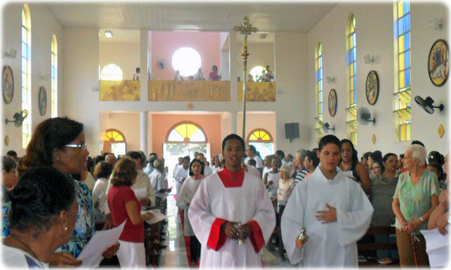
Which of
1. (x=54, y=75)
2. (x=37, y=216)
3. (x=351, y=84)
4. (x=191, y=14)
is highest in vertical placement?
(x=191, y=14)

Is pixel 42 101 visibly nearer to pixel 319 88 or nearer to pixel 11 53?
pixel 11 53

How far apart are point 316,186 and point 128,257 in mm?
2227

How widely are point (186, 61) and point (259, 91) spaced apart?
6361 millimetres

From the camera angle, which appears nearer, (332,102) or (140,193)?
(140,193)

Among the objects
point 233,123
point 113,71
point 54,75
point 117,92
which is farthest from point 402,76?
point 113,71

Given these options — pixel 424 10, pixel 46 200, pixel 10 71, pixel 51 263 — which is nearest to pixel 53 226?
pixel 46 200

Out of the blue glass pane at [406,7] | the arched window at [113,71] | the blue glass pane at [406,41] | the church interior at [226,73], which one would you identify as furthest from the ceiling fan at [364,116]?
the arched window at [113,71]

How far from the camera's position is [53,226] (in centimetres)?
232

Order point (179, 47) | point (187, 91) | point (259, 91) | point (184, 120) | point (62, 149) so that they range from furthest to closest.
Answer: point (184, 120), point (179, 47), point (259, 91), point (187, 91), point (62, 149)

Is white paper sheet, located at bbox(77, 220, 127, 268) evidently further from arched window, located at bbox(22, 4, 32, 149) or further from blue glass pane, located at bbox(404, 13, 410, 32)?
arched window, located at bbox(22, 4, 32, 149)

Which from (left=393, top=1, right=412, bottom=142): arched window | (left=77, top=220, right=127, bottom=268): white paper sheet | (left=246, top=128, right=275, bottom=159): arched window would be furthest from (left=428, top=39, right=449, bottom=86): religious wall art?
(left=246, top=128, right=275, bottom=159): arched window

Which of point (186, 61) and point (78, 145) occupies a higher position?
point (186, 61)

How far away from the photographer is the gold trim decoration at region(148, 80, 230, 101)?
23.5 metres

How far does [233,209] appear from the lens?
4984 mm
